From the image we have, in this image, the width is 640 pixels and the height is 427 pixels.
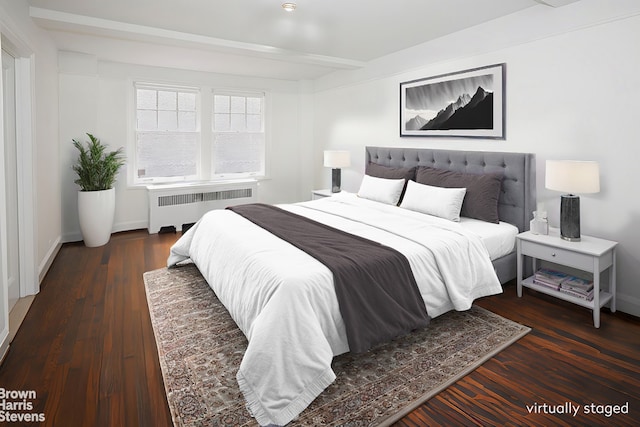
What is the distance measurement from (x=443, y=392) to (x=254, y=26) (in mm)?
3643

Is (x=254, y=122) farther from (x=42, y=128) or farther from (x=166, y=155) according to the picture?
(x=42, y=128)

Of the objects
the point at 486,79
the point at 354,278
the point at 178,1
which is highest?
the point at 178,1

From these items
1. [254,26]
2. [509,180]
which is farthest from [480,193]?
[254,26]

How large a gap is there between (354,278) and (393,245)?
0.56m

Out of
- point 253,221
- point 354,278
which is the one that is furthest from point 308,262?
point 253,221

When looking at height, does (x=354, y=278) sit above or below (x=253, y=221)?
below

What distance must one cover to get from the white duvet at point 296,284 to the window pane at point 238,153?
274 cm

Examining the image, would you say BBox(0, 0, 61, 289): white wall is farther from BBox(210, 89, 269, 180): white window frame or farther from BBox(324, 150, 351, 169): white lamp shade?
BBox(324, 150, 351, 169): white lamp shade

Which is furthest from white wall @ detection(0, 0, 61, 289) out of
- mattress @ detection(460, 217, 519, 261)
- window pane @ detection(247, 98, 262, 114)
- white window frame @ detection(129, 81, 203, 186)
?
mattress @ detection(460, 217, 519, 261)

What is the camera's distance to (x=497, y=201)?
3.53 meters

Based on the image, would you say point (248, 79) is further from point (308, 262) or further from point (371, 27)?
point (308, 262)

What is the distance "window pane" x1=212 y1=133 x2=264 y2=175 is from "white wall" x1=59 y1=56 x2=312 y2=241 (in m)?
0.21

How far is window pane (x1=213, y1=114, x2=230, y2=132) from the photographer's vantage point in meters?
6.20

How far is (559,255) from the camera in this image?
2.86 metres
